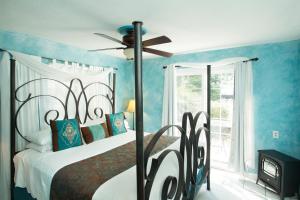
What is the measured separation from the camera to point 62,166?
1795mm

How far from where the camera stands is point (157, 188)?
4.56ft

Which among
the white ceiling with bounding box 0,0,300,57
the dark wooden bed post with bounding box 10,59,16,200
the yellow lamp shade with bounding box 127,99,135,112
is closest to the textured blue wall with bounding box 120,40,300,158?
the white ceiling with bounding box 0,0,300,57

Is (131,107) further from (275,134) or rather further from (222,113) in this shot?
(275,134)

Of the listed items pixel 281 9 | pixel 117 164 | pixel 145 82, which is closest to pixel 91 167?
pixel 117 164

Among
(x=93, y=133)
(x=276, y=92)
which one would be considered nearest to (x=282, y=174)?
(x=276, y=92)

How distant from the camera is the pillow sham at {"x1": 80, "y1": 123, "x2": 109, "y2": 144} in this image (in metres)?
2.63

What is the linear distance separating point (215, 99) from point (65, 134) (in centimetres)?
271

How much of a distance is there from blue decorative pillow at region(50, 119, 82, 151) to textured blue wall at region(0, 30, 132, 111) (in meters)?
1.11

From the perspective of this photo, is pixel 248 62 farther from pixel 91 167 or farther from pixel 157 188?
pixel 91 167

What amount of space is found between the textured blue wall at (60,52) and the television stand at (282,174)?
3060mm

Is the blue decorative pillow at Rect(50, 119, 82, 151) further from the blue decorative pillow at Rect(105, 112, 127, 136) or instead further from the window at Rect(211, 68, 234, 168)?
the window at Rect(211, 68, 234, 168)

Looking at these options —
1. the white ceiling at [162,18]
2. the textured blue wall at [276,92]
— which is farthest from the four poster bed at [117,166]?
the textured blue wall at [276,92]

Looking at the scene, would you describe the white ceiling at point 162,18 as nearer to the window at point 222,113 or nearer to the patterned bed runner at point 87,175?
the window at point 222,113

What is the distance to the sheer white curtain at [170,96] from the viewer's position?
12.0 ft
